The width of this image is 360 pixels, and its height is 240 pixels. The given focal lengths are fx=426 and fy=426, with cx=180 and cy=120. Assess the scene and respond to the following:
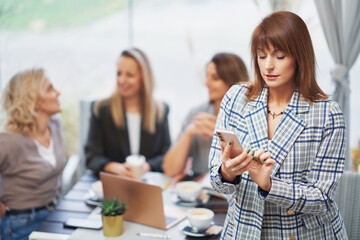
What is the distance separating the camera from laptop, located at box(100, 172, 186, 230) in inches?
64.6

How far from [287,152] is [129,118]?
1.43 m

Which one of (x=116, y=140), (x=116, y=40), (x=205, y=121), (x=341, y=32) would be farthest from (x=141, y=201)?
(x=116, y=40)

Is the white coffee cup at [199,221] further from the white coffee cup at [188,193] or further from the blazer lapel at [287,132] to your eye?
the blazer lapel at [287,132]

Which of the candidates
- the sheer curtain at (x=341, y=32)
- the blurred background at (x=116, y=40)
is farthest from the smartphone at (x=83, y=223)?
the blurred background at (x=116, y=40)

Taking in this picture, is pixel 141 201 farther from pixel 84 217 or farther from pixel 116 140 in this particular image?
pixel 116 140

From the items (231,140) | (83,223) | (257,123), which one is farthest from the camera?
(83,223)

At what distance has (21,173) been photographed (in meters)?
2.05

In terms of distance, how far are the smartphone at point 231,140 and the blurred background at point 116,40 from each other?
2.64m

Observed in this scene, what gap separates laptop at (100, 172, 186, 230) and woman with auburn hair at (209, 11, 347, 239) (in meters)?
0.41

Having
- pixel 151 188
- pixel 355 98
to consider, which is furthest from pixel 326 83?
pixel 151 188

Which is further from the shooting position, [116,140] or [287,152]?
[116,140]

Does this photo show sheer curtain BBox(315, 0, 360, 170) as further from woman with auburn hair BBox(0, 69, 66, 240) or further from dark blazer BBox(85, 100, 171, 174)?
woman with auburn hair BBox(0, 69, 66, 240)

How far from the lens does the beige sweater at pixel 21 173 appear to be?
2.02m

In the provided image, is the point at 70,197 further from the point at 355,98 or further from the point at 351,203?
the point at 355,98
